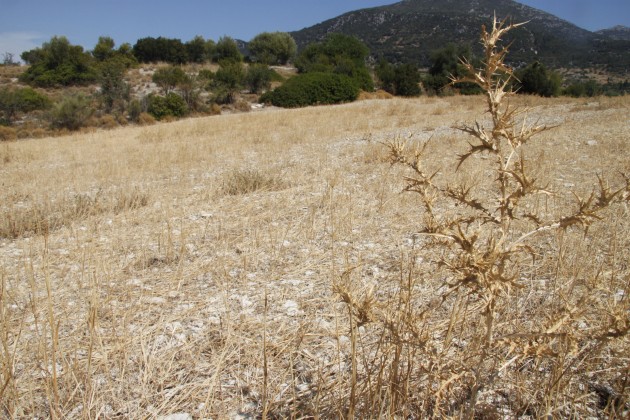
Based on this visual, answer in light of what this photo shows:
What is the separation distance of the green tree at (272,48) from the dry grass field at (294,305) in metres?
51.1

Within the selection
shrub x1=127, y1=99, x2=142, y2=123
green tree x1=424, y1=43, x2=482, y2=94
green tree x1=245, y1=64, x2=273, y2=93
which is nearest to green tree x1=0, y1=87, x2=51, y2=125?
shrub x1=127, y1=99, x2=142, y2=123

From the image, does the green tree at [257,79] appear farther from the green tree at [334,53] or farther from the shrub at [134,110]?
the shrub at [134,110]

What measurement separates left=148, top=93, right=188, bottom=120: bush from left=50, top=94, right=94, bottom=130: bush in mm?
3550

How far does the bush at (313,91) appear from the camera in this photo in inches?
1013

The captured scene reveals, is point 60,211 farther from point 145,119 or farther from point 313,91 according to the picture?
point 313,91

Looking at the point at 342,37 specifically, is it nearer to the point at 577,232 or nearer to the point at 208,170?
the point at 208,170

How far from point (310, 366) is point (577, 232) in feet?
9.42

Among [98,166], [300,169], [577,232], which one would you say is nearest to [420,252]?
[577,232]

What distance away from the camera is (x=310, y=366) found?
2029 millimetres

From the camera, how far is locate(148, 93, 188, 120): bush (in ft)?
74.0

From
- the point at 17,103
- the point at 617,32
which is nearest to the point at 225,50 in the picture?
the point at 17,103

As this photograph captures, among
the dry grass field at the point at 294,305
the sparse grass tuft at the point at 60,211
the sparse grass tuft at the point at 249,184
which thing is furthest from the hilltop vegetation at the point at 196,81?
the sparse grass tuft at the point at 60,211

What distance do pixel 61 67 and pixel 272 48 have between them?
29.0m

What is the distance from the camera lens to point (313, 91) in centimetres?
2638
